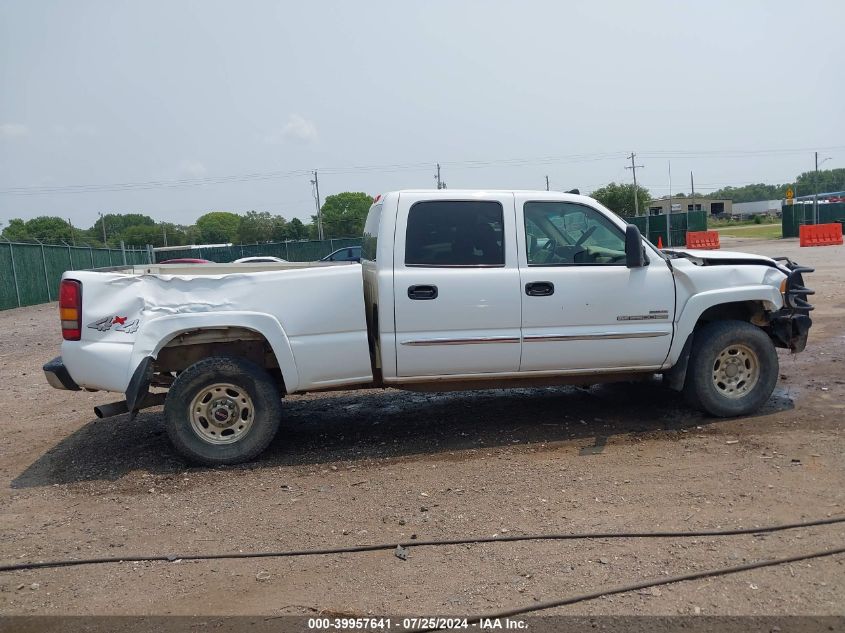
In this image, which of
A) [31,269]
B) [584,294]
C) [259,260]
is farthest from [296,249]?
Result: [584,294]

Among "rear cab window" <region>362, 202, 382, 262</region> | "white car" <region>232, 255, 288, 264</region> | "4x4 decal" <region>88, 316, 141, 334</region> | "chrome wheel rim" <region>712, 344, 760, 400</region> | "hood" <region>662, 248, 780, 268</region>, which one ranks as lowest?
"chrome wheel rim" <region>712, 344, 760, 400</region>

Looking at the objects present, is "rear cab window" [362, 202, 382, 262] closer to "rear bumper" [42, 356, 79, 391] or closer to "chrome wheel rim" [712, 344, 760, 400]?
"rear bumper" [42, 356, 79, 391]

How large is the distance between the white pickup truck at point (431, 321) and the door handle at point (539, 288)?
10 millimetres

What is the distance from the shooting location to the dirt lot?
3.42 meters

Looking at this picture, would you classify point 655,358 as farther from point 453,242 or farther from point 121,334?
point 121,334

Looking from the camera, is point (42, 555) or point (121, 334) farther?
point (121, 334)

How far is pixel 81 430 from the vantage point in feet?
21.5

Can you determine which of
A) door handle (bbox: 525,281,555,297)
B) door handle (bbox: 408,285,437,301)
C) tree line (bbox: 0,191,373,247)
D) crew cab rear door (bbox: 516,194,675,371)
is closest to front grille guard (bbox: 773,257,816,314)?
crew cab rear door (bbox: 516,194,675,371)

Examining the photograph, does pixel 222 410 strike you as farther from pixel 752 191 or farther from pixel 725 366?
pixel 752 191

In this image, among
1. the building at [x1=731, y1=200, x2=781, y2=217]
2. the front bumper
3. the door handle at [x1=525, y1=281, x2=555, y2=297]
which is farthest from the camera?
the building at [x1=731, y1=200, x2=781, y2=217]

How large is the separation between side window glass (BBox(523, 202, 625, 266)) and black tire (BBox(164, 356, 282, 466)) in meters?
2.39

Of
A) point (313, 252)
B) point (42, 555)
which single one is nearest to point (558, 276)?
point (42, 555)

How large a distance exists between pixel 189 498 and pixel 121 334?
1.31 metres

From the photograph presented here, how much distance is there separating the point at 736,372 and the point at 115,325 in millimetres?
5039
